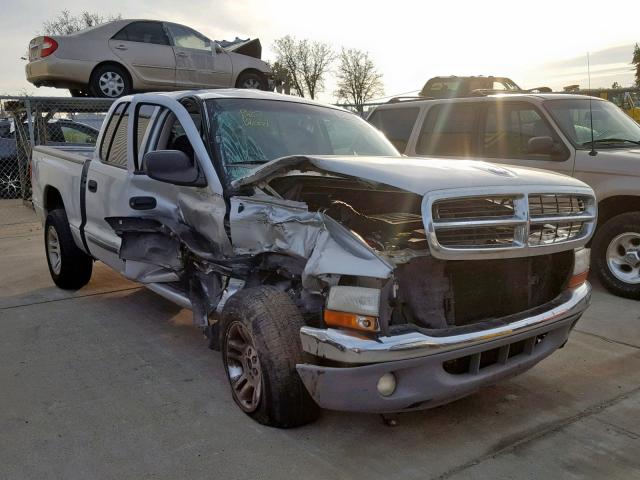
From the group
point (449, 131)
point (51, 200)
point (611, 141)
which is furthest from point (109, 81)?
point (611, 141)

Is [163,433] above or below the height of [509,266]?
below

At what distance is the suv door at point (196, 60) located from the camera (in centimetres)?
1120

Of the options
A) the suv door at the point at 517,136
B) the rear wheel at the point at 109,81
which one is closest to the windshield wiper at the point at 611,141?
the suv door at the point at 517,136

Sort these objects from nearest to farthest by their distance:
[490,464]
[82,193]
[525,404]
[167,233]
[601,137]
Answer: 1. [490,464]
2. [525,404]
3. [167,233]
4. [82,193]
5. [601,137]

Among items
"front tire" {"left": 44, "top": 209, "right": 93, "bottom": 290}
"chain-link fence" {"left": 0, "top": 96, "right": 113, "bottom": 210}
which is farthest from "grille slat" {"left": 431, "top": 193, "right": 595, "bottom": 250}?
"chain-link fence" {"left": 0, "top": 96, "right": 113, "bottom": 210}

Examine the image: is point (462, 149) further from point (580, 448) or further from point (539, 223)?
point (580, 448)

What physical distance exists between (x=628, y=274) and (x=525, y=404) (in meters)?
2.99

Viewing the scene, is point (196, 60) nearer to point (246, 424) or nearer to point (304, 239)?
point (304, 239)

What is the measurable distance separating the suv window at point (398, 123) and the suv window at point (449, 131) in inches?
9.7

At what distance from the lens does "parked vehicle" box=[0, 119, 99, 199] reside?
1239 centimetres

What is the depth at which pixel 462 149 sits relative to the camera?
7.07 meters

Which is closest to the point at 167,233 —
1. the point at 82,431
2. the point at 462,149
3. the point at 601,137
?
the point at 82,431

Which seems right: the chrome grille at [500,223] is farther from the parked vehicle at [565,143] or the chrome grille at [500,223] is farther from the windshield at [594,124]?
the windshield at [594,124]

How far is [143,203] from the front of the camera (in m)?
4.50
